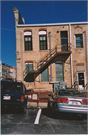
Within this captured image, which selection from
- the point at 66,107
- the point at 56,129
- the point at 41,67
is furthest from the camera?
the point at 41,67

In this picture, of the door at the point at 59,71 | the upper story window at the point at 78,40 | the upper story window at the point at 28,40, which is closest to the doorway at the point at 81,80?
the door at the point at 59,71

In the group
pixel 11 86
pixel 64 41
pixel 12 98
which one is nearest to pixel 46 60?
pixel 64 41

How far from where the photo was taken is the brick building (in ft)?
57.7

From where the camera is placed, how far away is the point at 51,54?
1758 centimetres

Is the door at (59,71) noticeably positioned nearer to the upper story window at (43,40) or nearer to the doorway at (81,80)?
the doorway at (81,80)

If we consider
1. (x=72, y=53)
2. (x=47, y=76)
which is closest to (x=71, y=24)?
(x=72, y=53)

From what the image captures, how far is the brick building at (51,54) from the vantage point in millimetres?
17594

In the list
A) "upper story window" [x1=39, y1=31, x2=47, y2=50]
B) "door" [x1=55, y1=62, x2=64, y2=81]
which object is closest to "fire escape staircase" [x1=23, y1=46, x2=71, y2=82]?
"door" [x1=55, y1=62, x2=64, y2=81]

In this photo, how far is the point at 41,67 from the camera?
56.0ft

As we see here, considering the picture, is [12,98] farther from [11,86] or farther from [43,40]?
[43,40]

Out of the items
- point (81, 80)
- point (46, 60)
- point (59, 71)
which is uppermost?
point (46, 60)

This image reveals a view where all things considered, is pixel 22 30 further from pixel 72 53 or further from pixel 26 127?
pixel 26 127

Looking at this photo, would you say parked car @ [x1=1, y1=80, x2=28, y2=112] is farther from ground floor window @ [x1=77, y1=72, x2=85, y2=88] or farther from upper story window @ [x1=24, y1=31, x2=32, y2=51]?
ground floor window @ [x1=77, y1=72, x2=85, y2=88]

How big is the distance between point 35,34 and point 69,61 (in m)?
5.95
